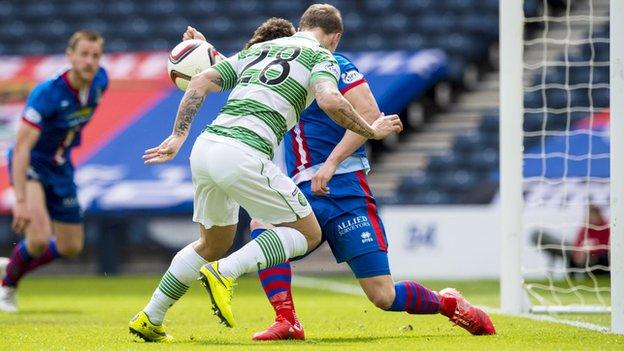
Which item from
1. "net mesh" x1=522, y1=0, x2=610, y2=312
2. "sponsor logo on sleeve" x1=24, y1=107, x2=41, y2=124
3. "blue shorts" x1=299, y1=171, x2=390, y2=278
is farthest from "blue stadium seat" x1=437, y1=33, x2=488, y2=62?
"blue shorts" x1=299, y1=171, x2=390, y2=278

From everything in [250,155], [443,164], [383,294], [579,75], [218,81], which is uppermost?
[218,81]

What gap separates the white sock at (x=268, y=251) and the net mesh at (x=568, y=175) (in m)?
5.42

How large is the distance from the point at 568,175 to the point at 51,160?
732 centimetres

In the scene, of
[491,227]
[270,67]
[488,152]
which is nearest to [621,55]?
[270,67]

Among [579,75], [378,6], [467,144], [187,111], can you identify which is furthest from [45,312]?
[378,6]

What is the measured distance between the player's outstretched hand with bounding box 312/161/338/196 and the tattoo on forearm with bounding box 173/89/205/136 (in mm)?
698

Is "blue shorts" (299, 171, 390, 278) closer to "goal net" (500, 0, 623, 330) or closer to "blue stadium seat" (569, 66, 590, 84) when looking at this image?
"goal net" (500, 0, 623, 330)

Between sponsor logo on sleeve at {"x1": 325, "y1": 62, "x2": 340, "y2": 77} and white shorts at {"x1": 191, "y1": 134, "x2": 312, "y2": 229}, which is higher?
sponsor logo on sleeve at {"x1": 325, "y1": 62, "x2": 340, "y2": 77}

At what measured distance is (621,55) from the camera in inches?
290

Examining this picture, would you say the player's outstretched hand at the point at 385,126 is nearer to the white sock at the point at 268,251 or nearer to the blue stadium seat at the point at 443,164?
the white sock at the point at 268,251

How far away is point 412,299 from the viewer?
6.75 meters

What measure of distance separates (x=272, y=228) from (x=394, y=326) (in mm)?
2023

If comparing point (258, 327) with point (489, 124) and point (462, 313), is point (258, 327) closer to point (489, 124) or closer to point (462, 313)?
point (462, 313)

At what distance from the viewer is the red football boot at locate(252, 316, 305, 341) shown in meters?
6.65
